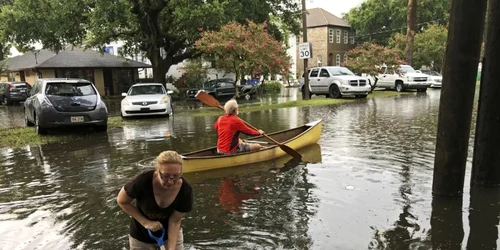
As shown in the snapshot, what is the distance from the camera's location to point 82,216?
530cm

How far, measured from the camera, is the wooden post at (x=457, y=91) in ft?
15.9

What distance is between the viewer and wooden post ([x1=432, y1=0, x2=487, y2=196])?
484 cm

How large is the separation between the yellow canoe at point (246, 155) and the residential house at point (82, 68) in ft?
86.5

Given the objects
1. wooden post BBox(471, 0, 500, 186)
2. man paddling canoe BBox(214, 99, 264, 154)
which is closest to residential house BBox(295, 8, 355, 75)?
man paddling canoe BBox(214, 99, 264, 154)

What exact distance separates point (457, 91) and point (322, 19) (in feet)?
175

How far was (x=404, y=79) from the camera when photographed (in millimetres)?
27234

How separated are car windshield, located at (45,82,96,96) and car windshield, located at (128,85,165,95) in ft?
15.1

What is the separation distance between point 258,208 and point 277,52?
1729 cm

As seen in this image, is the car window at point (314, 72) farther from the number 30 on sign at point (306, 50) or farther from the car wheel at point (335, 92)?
the number 30 on sign at point (306, 50)

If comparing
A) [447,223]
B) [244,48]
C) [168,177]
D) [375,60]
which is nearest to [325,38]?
[375,60]

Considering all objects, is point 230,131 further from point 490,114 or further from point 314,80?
point 314,80

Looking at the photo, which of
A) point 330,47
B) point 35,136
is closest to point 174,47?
point 35,136

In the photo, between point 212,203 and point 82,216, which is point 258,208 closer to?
point 212,203

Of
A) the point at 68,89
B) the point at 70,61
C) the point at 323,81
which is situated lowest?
the point at 323,81
